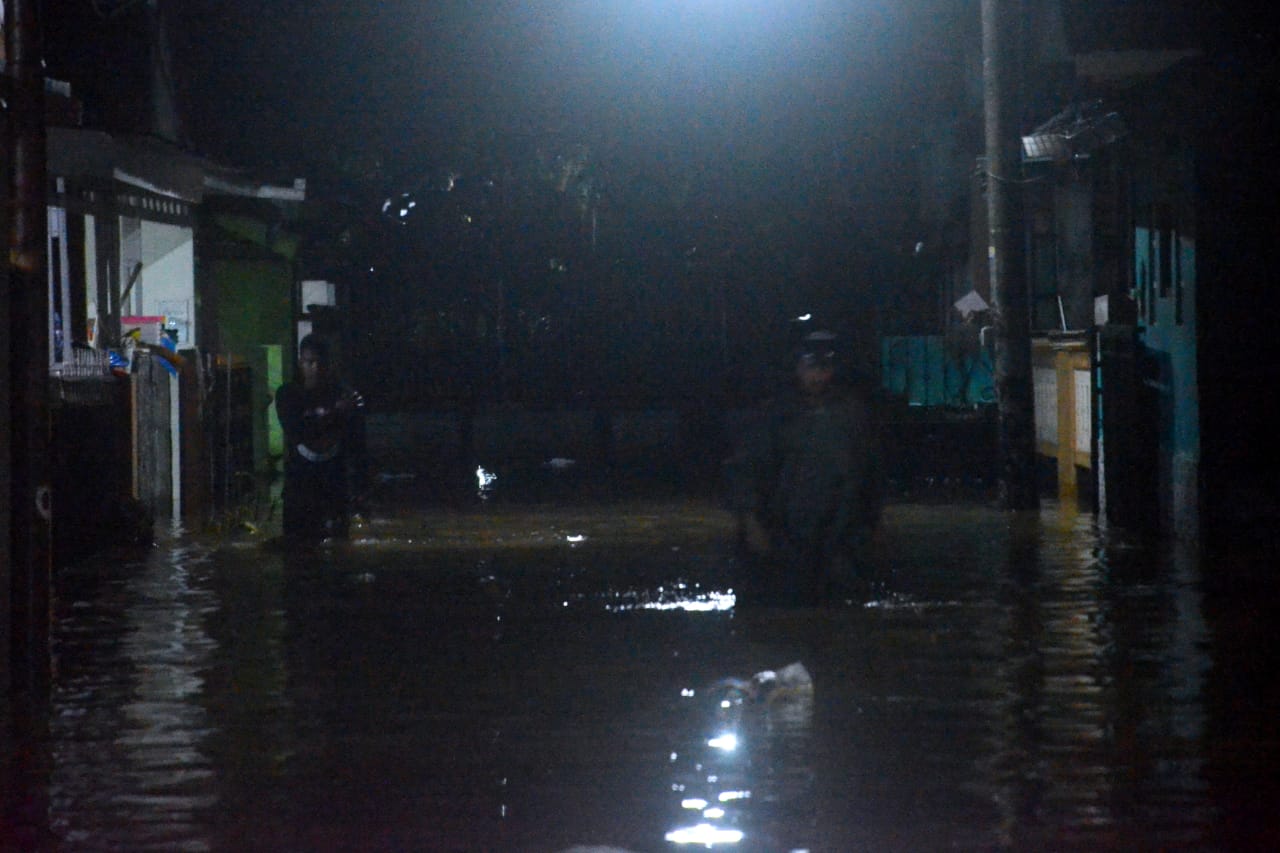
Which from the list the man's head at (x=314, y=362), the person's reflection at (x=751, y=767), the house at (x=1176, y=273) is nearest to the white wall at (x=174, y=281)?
the man's head at (x=314, y=362)

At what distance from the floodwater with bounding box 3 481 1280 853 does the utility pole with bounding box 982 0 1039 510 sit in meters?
4.35

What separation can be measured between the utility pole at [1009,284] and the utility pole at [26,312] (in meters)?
12.3

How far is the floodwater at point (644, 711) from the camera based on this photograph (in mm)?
7484

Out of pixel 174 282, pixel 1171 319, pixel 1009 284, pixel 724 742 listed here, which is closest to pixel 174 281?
pixel 174 282

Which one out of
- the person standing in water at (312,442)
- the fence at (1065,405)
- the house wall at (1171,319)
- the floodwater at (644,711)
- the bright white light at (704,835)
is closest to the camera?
the bright white light at (704,835)

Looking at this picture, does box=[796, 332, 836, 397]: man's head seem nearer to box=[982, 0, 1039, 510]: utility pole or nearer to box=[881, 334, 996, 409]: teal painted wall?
box=[982, 0, 1039, 510]: utility pole

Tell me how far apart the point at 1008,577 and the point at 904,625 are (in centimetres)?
265

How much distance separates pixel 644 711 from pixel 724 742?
0.88 m

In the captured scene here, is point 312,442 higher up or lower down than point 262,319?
lower down

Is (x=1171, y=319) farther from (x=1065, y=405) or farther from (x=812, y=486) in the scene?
(x=812, y=486)

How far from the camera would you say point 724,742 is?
29.4 feet

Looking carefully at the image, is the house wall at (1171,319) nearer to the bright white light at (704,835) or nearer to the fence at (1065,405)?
the fence at (1065,405)

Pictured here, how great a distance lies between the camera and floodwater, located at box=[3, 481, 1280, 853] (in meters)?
7.48

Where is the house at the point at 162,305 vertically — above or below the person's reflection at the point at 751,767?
above
